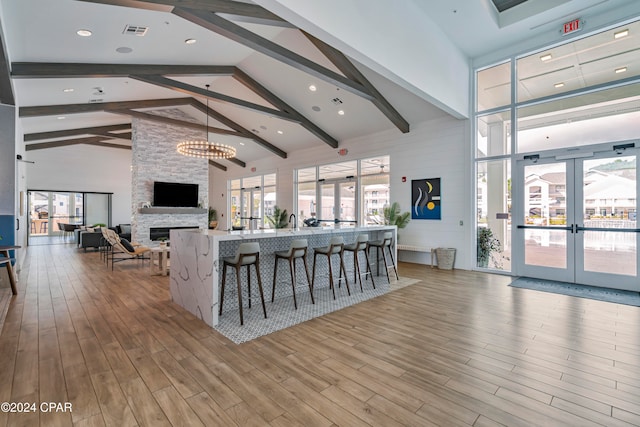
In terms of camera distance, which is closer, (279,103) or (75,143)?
(279,103)

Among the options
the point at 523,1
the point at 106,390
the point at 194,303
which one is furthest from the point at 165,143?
the point at 523,1

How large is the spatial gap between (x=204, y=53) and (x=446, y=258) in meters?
6.54

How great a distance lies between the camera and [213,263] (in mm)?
3443

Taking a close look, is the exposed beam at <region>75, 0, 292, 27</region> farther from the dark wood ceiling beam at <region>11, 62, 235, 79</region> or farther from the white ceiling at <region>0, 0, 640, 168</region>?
the dark wood ceiling beam at <region>11, 62, 235, 79</region>

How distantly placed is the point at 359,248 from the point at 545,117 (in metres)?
4.34

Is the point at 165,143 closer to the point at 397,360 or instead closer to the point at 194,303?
the point at 194,303

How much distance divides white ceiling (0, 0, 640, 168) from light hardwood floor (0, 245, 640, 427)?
143 inches

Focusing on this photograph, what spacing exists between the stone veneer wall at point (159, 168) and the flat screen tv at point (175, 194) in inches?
Answer: 7.3

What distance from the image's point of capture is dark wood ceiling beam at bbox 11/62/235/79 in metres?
4.63

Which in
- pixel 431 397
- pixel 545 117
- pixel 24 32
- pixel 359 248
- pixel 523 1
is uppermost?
pixel 523 1

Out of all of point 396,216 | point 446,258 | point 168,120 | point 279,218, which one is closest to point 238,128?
point 168,120

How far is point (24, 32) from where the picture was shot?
12.8ft

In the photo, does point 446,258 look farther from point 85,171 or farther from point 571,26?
point 85,171

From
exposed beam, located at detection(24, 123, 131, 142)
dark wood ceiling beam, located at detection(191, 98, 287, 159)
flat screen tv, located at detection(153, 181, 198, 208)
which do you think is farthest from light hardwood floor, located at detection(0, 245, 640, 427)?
exposed beam, located at detection(24, 123, 131, 142)
